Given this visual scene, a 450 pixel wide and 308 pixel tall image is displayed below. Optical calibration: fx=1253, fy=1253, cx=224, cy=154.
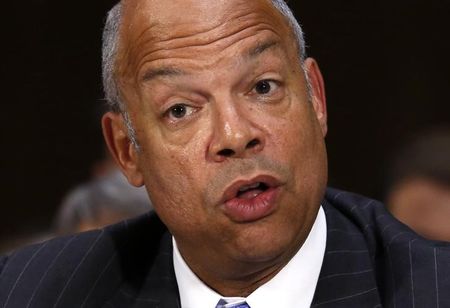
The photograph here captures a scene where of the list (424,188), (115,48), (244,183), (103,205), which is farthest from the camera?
(103,205)

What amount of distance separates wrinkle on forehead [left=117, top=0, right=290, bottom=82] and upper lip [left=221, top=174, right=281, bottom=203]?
260 millimetres

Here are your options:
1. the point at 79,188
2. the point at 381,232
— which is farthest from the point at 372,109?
the point at 381,232

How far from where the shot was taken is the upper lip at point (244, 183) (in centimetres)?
230

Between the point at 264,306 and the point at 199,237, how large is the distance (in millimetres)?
196

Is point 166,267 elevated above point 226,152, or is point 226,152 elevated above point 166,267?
point 226,152

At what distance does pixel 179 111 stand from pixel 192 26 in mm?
171

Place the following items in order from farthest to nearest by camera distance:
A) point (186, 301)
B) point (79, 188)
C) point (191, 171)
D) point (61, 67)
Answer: point (61, 67), point (79, 188), point (186, 301), point (191, 171)

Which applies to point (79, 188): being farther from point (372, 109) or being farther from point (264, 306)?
point (264, 306)

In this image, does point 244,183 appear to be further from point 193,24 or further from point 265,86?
point 193,24

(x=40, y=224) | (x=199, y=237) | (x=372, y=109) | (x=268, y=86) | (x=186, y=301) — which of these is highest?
(x=268, y=86)

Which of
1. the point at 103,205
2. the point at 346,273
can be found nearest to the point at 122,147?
the point at 346,273

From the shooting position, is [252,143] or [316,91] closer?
[252,143]

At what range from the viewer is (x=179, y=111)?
2.44m

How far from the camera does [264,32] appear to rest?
2.42 m
